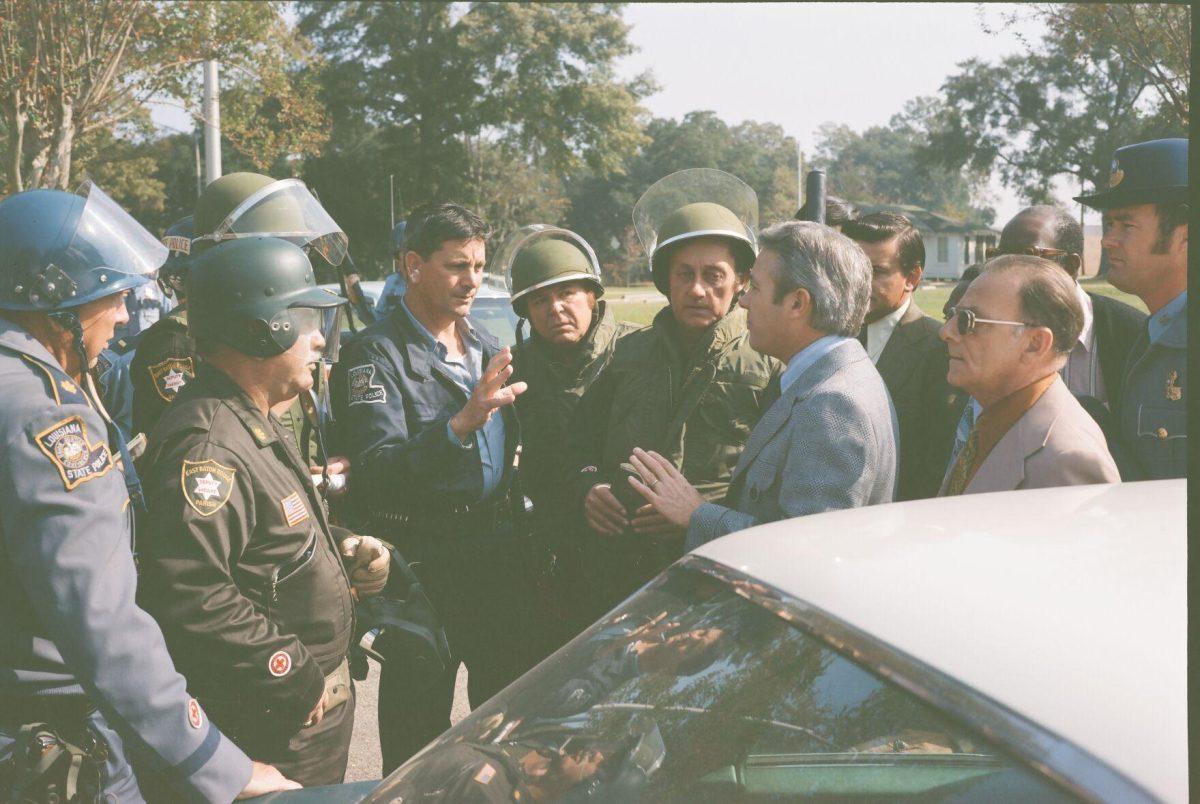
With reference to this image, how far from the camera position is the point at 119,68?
14.5m

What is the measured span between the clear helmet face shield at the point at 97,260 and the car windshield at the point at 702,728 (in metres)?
1.16

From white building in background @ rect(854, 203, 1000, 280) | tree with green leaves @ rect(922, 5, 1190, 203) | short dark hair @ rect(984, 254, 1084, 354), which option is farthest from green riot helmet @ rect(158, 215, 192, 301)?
white building in background @ rect(854, 203, 1000, 280)

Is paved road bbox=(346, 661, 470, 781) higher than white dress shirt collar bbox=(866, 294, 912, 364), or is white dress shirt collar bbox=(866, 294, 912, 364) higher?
white dress shirt collar bbox=(866, 294, 912, 364)

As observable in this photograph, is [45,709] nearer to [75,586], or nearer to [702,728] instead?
[75,586]

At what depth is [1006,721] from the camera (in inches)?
44.9

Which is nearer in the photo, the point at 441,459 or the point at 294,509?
the point at 294,509

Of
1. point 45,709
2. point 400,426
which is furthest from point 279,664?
point 400,426

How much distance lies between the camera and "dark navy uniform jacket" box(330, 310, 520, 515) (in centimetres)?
339

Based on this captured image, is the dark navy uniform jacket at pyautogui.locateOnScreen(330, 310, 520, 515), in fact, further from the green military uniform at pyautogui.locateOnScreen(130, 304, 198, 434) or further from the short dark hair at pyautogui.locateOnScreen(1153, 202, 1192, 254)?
the short dark hair at pyautogui.locateOnScreen(1153, 202, 1192, 254)

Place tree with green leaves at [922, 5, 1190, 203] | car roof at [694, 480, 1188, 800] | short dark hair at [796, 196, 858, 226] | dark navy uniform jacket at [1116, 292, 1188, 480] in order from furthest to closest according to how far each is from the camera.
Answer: tree with green leaves at [922, 5, 1190, 203] < short dark hair at [796, 196, 858, 226] < dark navy uniform jacket at [1116, 292, 1188, 480] < car roof at [694, 480, 1188, 800]

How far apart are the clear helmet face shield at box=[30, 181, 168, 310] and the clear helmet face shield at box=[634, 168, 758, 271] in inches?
76.9

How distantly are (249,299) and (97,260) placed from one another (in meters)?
0.34

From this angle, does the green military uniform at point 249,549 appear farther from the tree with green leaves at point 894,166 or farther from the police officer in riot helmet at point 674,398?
the tree with green leaves at point 894,166

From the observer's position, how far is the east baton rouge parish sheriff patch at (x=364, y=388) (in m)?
3.48
